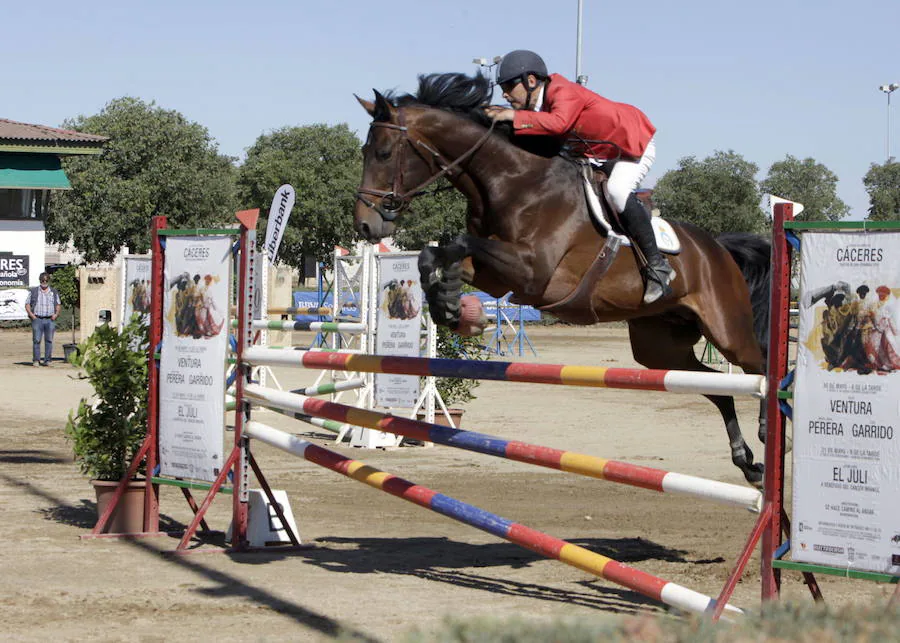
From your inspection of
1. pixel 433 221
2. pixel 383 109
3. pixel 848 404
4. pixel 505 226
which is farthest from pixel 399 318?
pixel 433 221

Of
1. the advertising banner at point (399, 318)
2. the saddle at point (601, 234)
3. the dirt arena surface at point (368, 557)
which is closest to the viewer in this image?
the dirt arena surface at point (368, 557)

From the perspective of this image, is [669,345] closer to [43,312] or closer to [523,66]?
[523,66]

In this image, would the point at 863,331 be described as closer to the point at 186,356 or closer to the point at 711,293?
the point at 711,293

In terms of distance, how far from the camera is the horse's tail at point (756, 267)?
6594 mm

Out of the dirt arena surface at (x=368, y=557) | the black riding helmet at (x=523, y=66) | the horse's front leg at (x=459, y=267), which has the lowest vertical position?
the dirt arena surface at (x=368, y=557)

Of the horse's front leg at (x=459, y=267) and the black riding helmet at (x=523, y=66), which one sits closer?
the horse's front leg at (x=459, y=267)

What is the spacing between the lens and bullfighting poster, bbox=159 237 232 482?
21.2 ft

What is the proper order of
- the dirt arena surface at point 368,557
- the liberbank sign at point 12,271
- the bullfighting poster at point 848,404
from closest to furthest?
the bullfighting poster at point 848,404, the dirt arena surface at point 368,557, the liberbank sign at point 12,271

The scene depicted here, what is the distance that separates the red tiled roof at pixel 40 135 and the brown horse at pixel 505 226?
28.2 m

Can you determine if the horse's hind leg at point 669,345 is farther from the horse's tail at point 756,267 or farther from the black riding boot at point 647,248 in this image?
the black riding boot at point 647,248

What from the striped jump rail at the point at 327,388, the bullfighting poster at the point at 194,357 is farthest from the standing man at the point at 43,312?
the bullfighting poster at the point at 194,357

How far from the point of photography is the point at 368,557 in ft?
19.9

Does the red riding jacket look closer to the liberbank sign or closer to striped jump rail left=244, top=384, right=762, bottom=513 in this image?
striped jump rail left=244, top=384, right=762, bottom=513

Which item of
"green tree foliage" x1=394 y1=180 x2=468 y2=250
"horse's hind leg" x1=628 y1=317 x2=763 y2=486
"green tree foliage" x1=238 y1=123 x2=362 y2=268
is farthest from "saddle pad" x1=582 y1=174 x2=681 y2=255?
"green tree foliage" x1=238 y1=123 x2=362 y2=268
